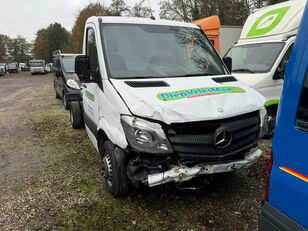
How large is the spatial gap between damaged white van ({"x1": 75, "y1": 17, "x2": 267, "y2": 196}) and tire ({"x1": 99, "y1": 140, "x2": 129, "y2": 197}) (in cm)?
1

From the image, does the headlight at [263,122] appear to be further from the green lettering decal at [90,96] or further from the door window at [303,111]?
the green lettering decal at [90,96]

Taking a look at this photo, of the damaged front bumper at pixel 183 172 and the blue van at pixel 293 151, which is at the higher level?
the blue van at pixel 293 151

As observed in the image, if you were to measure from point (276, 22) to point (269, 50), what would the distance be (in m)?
1.07

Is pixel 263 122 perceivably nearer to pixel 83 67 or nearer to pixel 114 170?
pixel 114 170

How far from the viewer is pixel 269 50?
19.8 ft

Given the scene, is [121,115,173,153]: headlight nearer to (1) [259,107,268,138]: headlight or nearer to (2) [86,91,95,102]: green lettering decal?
(1) [259,107,268,138]: headlight

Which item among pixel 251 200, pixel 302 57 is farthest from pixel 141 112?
pixel 251 200

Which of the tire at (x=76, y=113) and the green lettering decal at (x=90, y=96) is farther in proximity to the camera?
the tire at (x=76, y=113)

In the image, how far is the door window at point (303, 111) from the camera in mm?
1607

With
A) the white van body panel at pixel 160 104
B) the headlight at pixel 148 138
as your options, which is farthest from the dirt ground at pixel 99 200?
the white van body panel at pixel 160 104

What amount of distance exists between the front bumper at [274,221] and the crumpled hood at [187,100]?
108 cm

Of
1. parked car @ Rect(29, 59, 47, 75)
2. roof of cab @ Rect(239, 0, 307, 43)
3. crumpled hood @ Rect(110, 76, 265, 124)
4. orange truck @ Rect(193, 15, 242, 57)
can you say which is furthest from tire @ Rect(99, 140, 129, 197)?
parked car @ Rect(29, 59, 47, 75)

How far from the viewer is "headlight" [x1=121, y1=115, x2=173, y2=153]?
8.76 ft

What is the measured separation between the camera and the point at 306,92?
161 centimetres
